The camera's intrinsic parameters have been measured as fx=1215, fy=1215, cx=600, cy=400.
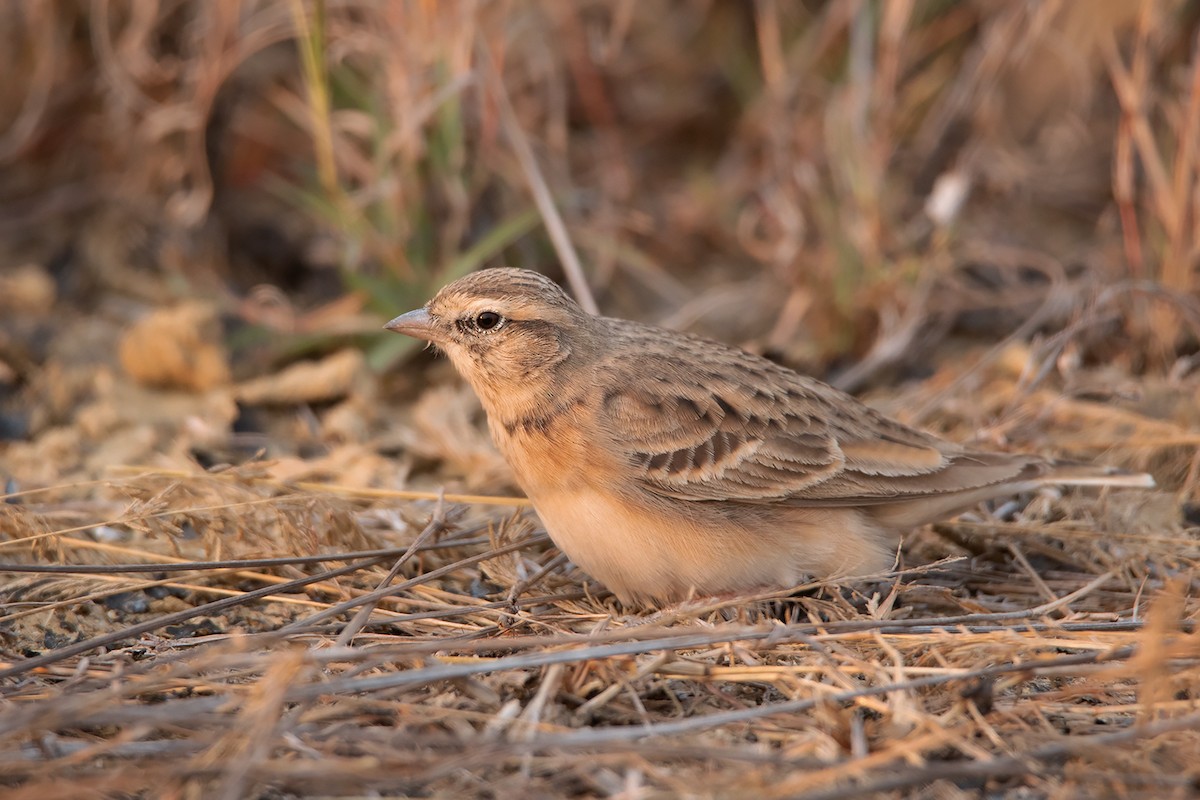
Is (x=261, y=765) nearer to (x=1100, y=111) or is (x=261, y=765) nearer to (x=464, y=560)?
(x=464, y=560)

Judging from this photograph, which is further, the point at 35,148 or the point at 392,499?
the point at 35,148

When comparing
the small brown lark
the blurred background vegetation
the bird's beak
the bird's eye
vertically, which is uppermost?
the blurred background vegetation

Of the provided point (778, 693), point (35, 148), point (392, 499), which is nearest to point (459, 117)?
point (392, 499)

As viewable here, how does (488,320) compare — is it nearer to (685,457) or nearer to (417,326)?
(417,326)

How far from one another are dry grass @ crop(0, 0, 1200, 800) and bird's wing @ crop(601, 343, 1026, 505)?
439mm

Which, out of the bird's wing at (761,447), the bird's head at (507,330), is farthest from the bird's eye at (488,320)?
the bird's wing at (761,447)

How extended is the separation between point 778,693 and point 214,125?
5.91m

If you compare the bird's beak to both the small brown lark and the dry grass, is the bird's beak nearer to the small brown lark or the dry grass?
the small brown lark

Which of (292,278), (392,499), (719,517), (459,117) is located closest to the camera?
(719,517)

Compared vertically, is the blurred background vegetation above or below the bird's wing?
above

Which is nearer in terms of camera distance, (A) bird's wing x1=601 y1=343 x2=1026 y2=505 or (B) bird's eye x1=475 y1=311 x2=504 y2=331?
(A) bird's wing x1=601 y1=343 x2=1026 y2=505

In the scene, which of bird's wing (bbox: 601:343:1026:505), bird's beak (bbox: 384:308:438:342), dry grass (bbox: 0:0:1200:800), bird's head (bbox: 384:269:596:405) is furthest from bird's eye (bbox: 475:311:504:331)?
dry grass (bbox: 0:0:1200:800)

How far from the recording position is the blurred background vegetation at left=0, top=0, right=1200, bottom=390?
24.1ft

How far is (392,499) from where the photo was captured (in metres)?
5.96
